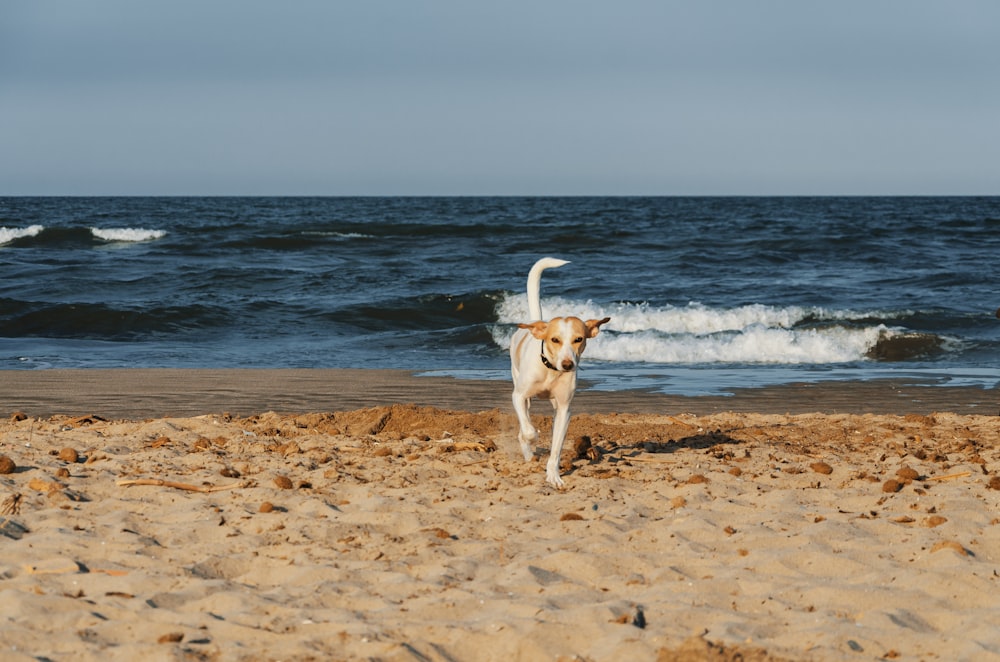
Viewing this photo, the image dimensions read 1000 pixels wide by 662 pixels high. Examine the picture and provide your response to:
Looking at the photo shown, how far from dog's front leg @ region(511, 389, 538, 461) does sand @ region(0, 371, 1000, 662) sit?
0.18 m

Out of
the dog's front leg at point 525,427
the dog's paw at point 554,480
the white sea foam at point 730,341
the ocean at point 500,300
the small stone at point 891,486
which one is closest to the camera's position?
the small stone at point 891,486

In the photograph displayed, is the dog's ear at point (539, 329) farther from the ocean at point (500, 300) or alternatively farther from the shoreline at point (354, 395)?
the ocean at point (500, 300)

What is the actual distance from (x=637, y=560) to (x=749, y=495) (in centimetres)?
162

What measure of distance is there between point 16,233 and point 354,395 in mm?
29979

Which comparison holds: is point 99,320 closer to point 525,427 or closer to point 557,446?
point 525,427

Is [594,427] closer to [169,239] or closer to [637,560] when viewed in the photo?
[637,560]

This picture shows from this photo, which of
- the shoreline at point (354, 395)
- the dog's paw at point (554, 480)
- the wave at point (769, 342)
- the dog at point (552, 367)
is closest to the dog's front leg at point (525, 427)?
the dog at point (552, 367)

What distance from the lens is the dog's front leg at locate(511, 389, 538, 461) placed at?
7.03 meters

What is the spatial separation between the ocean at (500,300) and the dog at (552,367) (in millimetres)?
4955

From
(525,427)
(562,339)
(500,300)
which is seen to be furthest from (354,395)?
(500,300)

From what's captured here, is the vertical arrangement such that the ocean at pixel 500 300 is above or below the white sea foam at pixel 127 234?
below

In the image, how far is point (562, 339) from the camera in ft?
21.3

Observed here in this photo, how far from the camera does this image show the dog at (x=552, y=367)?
21.4 feet

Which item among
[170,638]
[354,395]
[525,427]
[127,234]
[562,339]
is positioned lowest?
[354,395]
